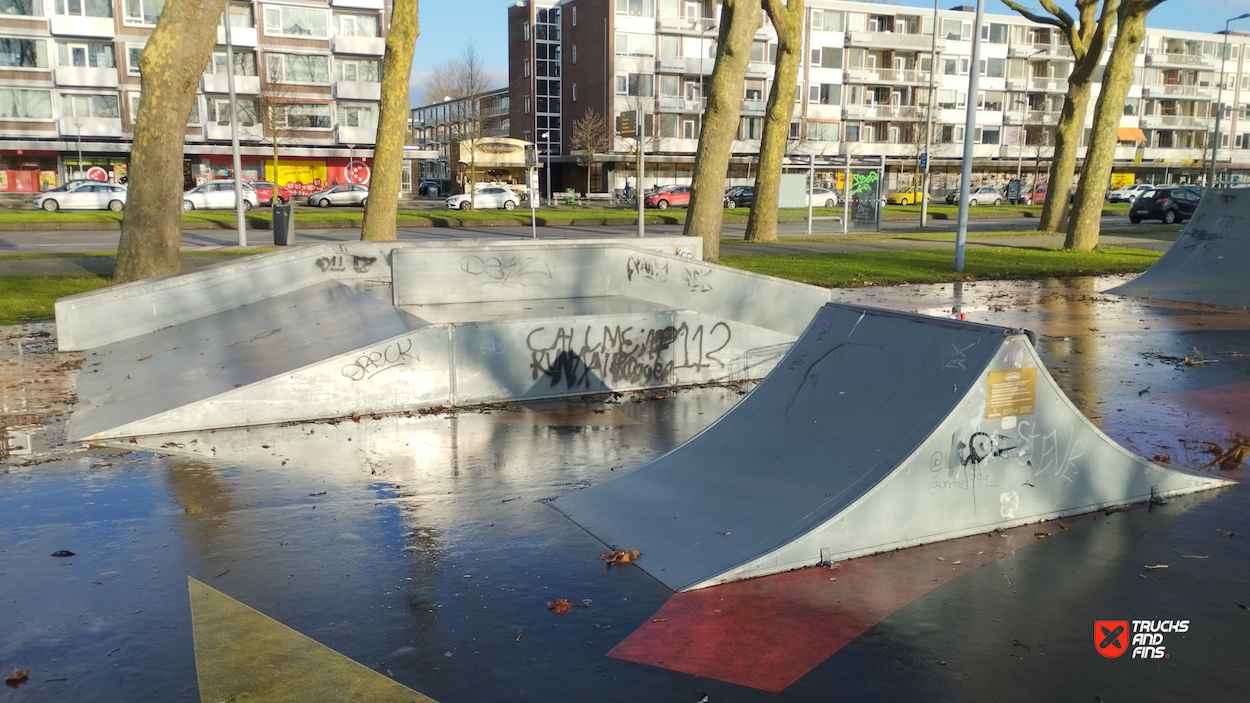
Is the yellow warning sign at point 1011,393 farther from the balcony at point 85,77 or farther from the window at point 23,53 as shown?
the window at point 23,53

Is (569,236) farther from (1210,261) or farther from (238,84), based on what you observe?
(238,84)

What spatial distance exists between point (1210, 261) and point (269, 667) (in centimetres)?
1882

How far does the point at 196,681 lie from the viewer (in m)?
4.27

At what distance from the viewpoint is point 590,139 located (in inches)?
2724

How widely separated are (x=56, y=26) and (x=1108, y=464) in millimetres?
66397

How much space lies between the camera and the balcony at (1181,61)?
91875mm

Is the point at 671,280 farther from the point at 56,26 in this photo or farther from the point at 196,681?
the point at 56,26

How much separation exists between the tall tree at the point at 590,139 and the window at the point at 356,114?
47.7 ft

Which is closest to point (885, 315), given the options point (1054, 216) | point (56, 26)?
point (1054, 216)

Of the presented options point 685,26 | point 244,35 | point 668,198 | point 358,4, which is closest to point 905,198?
point 668,198

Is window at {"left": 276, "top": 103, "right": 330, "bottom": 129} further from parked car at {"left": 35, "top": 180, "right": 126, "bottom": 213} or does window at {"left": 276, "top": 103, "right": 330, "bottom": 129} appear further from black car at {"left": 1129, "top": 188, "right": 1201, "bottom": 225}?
black car at {"left": 1129, "top": 188, "right": 1201, "bottom": 225}

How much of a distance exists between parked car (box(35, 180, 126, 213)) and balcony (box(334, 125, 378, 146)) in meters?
22.1

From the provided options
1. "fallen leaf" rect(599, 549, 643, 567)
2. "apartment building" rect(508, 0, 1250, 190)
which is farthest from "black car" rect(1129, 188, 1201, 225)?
"fallen leaf" rect(599, 549, 643, 567)

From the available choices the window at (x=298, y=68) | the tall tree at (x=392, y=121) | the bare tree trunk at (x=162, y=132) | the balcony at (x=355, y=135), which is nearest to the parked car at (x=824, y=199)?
the balcony at (x=355, y=135)
